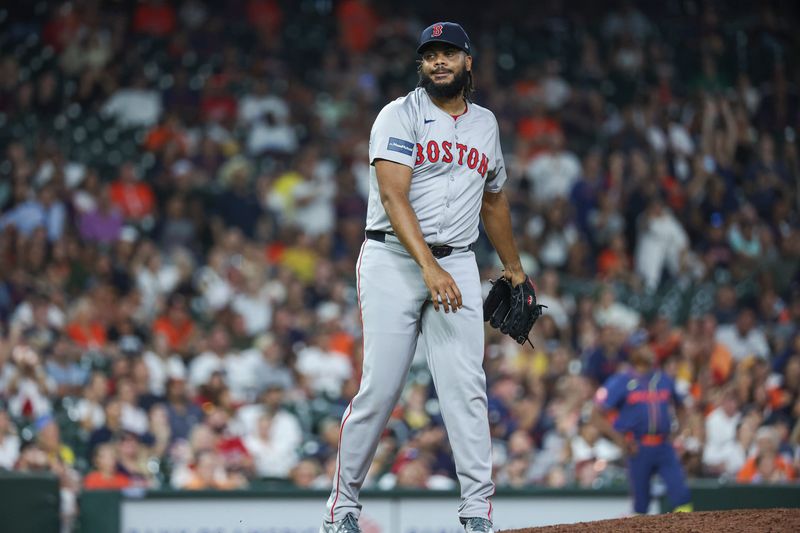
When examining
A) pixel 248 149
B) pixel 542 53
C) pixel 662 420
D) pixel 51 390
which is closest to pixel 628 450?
pixel 662 420

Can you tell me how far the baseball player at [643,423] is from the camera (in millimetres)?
9008

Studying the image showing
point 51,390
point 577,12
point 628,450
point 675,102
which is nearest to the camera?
point 628,450

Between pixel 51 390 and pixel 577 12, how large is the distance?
27.9 feet

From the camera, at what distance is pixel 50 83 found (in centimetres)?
1339

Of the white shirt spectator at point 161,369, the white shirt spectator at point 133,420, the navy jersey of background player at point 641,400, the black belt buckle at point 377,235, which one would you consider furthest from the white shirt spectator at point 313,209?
the black belt buckle at point 377,235

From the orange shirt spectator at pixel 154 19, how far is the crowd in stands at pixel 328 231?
0.04 m

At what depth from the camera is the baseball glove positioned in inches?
200

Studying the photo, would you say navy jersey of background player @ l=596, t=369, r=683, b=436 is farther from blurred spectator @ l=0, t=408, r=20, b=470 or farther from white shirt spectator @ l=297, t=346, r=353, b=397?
blurred spectator @ l=0, t=408, r=20, b=470

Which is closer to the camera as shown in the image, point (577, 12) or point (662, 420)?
point (662, 420)

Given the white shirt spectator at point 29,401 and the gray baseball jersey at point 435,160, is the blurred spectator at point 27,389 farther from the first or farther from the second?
the gray baseball jersey at point 435,160

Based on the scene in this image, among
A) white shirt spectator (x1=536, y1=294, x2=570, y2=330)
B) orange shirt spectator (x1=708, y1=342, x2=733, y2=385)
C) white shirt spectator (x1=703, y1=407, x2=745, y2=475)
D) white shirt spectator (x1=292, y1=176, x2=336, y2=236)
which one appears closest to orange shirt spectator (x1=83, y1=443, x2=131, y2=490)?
white shirt spectator (x1=292, y1=176, x2=336, y2=236)

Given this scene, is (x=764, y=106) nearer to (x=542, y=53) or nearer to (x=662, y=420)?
(x=542, y=53)

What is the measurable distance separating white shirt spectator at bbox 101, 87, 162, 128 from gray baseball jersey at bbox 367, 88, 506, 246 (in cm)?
889

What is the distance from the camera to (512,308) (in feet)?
16.8
